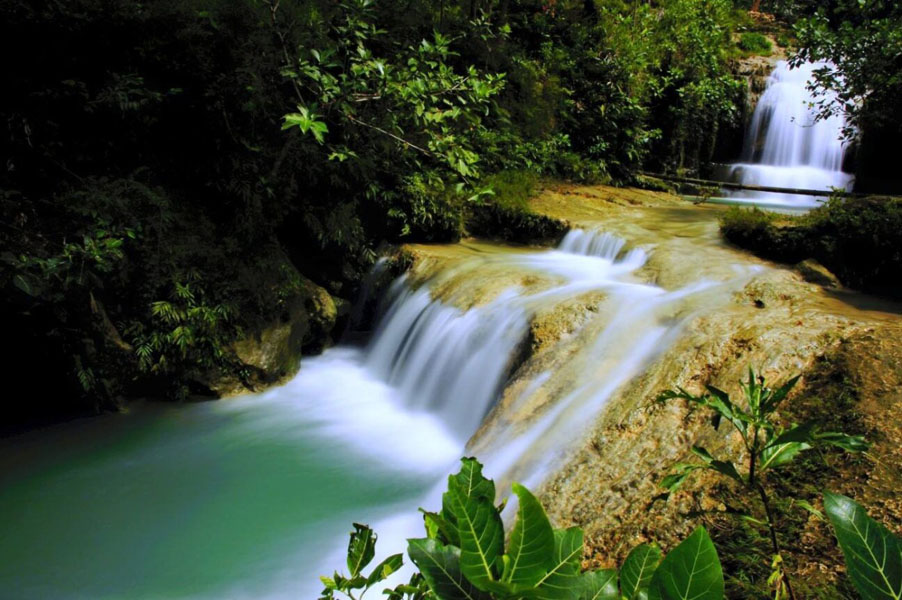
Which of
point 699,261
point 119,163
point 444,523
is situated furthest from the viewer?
point 699,261

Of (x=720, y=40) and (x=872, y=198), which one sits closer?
(x=872, y=198)

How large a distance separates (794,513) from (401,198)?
6.71m

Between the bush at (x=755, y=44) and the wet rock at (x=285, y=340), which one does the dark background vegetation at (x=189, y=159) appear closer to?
the wet rock at (x=285, y=340)

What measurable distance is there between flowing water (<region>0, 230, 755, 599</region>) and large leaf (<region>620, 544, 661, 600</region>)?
2710mm

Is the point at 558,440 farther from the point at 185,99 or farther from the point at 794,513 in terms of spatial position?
the point at 185,99

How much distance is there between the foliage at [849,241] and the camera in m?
5.45

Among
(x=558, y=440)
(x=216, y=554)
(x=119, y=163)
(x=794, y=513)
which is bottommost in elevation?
(x=216, y=554)

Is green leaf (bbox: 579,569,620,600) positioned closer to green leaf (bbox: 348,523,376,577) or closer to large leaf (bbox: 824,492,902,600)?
large leaf (bbox: 824,492,902,600)

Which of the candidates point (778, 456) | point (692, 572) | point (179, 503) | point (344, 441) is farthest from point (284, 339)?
point (692, 572)

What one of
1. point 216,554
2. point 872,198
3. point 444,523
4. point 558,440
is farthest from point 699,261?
point 444,523

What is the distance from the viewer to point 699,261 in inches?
252

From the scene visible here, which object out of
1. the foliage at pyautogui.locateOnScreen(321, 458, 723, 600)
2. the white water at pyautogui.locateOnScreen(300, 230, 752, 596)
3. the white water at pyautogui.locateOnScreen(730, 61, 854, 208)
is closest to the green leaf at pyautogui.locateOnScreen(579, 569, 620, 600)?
the foliage at pyautogui.locateOnScreen(321, 458, 723, 600)

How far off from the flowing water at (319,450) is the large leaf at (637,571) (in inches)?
107

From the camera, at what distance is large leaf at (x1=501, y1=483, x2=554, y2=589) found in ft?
2.30
